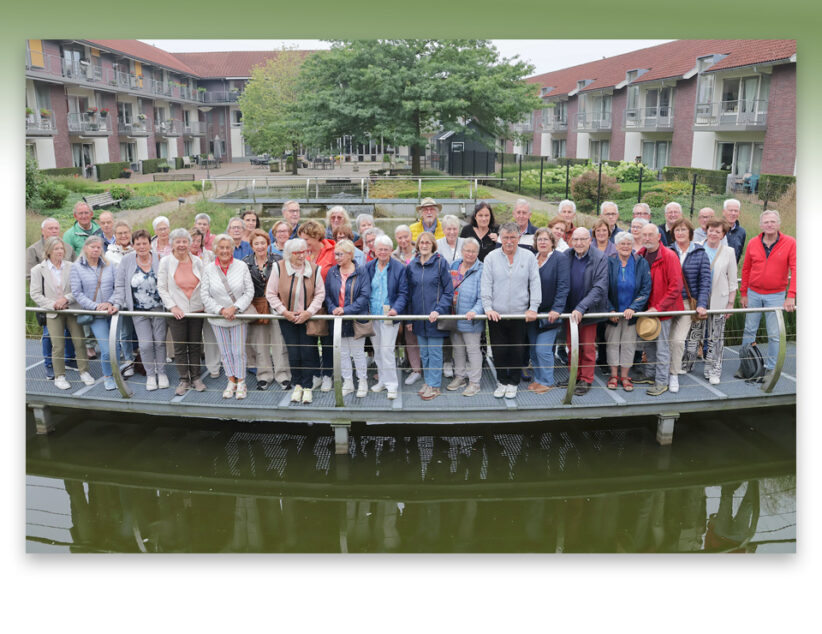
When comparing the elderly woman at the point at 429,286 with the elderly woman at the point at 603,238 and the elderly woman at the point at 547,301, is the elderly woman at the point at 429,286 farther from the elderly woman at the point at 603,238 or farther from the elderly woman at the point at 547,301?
the elderly woman at the point at 603,238

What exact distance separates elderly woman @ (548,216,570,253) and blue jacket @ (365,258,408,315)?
48.6 inches

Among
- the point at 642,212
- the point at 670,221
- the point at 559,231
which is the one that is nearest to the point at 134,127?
the point at 559,231

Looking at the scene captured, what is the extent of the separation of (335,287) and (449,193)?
3492 mm

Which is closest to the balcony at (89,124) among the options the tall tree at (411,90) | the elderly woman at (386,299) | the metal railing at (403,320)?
the metal railing at (403,320)

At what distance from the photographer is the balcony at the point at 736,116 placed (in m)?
5.77

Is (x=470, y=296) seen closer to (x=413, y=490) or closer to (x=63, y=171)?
(x=413, y=490)

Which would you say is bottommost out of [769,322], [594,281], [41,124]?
[769,322]

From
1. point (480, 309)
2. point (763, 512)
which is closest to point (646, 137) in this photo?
point (480, 309)

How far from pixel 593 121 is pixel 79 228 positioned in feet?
20.0

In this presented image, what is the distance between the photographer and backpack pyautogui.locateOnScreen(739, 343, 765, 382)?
16.8 feet

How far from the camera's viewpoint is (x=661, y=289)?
4.84 metres

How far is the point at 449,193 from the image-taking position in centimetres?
776

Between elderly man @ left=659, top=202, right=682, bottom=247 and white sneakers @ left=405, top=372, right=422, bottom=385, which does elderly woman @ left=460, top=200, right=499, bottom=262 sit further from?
elderly man @ left=659, top=202, right=682, bottom=247

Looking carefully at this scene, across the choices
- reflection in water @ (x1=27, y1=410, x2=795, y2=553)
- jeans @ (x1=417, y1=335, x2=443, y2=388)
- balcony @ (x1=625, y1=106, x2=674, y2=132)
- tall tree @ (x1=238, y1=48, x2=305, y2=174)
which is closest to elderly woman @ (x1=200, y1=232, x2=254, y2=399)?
reflection in water @ (x1=27, y1=410, x2=795, y2=553)
